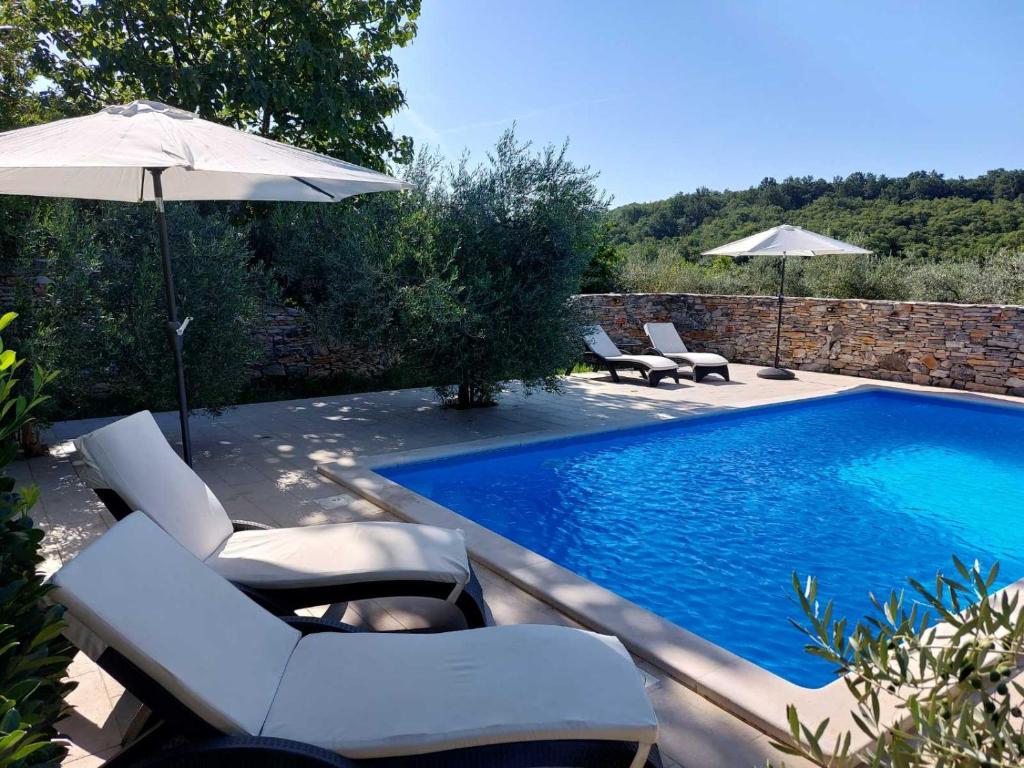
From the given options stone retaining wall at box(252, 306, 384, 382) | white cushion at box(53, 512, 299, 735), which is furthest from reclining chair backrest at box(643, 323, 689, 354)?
white cushion at box(53, 512, 299, 735)

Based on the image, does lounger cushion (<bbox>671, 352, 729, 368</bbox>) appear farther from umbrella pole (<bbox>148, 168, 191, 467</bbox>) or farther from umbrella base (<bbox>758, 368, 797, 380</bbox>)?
umbrella pole (<bbox>148, 168, 191, 467</bbox>)

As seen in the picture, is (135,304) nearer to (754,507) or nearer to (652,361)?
(754,507)

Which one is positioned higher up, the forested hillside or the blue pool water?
the forested hillside

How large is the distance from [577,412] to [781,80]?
15.4 meters

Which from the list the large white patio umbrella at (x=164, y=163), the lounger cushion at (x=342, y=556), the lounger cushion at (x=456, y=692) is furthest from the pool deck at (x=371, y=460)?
the large white patio umbrella at (x=164, y=163)

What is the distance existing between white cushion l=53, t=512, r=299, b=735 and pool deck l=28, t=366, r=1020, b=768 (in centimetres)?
71

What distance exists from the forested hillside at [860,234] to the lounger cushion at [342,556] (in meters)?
6.04

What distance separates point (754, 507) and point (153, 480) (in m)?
4.80

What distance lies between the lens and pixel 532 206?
8422 millimetres

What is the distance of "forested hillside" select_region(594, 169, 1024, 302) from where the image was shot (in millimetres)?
13633

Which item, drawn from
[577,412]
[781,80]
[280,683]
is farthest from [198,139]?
[781,80]

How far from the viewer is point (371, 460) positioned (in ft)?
22.3

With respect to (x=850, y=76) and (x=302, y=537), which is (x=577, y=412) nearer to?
(x=302, y=537)

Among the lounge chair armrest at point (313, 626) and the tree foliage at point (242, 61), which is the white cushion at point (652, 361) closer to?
the tree foliage at point (242, 61)
